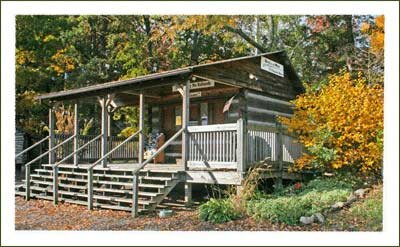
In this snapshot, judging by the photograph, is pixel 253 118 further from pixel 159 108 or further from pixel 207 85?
pixel 159 108

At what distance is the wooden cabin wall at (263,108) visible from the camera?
14.2m

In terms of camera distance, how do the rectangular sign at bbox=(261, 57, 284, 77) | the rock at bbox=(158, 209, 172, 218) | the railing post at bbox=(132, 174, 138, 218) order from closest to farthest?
the rock at bbox=(158, 209, 172, 218)
the railing post at bbox=(132, 174, 138, 218)
the rectangular sign at bbox=(261, 57, 284, 77)

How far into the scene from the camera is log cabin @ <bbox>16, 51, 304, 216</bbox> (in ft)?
37.1

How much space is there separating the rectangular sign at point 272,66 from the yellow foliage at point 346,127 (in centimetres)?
181

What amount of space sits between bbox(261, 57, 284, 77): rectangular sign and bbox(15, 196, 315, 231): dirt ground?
205 inches

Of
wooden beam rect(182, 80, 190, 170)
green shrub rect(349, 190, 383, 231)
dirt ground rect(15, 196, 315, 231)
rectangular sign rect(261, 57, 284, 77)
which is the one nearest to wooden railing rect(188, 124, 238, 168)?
wooden beam rect(182, 80, 190, 170)

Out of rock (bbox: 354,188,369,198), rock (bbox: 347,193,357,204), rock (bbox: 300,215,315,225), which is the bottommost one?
rock (bbox: 300,215,315,225)

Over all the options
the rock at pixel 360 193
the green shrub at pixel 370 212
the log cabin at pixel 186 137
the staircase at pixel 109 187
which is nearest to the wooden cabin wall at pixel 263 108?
the log cabin at pixel 186 137

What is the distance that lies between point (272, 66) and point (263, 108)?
1.37 meters

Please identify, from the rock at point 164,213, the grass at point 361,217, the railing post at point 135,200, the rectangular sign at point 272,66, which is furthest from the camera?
the rectangular sign at point 272,66

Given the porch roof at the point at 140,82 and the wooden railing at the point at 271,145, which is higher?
the porch roof at the point at 140,82

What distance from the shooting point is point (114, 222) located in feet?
33.6

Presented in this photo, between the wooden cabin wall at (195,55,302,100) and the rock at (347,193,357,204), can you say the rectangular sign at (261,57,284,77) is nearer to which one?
the wooden cabin wall at (195,55,302,100)

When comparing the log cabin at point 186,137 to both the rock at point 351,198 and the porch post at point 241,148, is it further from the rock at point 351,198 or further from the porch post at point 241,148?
the rock at point 351,198
